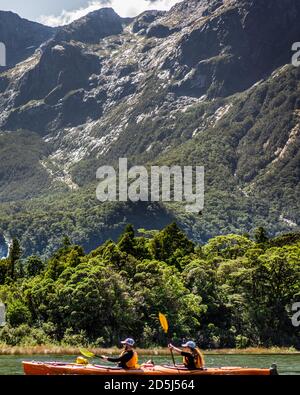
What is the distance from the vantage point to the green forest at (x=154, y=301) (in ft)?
283

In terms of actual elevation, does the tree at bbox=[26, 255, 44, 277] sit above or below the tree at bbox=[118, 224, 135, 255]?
below

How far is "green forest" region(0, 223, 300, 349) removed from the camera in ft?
283

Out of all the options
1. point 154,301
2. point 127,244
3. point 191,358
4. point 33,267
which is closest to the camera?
point 191,358

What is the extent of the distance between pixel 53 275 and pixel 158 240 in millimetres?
22555

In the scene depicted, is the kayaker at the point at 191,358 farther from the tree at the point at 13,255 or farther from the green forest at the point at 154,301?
the tree at the point at 13,255

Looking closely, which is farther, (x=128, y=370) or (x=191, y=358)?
(x=191, y=358)

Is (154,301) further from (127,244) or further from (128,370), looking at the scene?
(128,370)

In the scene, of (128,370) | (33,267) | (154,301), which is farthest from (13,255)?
(128,370)

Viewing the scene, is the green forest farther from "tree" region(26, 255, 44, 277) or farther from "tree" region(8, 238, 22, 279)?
"tree" region(26, 255, 44, 277)

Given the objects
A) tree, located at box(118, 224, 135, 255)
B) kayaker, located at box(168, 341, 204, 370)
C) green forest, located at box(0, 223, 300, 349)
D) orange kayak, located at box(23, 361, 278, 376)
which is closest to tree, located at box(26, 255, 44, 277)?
green forest, located at box(0, 223, 300, 349)

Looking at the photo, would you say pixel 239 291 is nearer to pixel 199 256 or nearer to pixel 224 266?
pixel 224 266

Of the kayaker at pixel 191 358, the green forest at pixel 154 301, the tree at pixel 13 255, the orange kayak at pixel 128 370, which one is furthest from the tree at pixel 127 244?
the kayaker at pixel 191 358

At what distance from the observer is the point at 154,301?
303ft

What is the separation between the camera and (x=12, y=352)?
257ft
